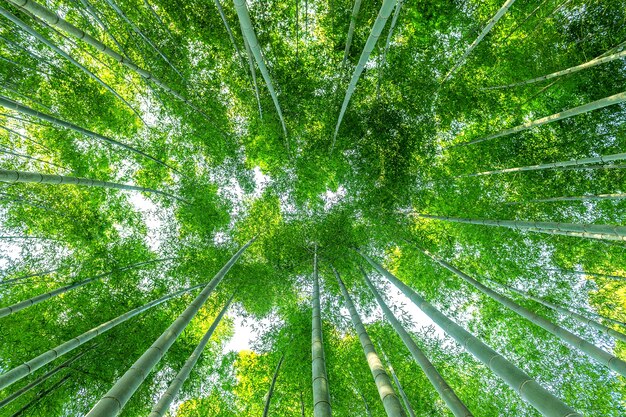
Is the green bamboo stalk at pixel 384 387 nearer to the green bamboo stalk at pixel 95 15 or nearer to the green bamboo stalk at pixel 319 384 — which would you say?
the green bamboo stalk at pixel 319 384

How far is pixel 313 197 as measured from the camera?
23.1ft

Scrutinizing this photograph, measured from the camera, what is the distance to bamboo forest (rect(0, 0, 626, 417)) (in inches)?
208

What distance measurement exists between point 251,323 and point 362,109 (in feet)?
17.5

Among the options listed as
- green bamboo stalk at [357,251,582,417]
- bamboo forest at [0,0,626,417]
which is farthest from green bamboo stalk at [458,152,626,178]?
green bamboo stalk at [357,251,582,417]

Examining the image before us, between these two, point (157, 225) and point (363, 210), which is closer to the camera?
point (363, 210)

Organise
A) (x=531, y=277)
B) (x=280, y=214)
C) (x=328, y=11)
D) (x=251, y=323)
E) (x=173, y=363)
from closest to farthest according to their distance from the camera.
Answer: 1. (x=328, y=11)
2. (x=173, y=363)
3. (x=531, y=277)
4. (x=251, y=323)
5. (x=280, y=214)

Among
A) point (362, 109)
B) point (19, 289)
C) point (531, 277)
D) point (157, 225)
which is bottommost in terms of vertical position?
point (531, 277)

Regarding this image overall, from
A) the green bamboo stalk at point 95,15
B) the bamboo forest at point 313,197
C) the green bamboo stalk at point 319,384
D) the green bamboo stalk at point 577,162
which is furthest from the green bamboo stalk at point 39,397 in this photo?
the green bamboo stalk at point 577,162

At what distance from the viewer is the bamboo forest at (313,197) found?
5.28 metres

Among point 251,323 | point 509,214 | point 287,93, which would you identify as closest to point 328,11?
point 287,93

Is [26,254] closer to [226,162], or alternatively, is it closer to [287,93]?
[226,162]

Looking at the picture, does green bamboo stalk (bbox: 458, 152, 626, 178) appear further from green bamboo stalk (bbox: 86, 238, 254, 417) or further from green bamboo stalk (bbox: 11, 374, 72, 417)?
green bamboo stalk (bbox: 11, 374, 72, 417)

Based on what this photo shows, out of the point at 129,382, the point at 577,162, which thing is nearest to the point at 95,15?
the point at 129,382

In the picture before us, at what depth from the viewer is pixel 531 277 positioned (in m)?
6.45
